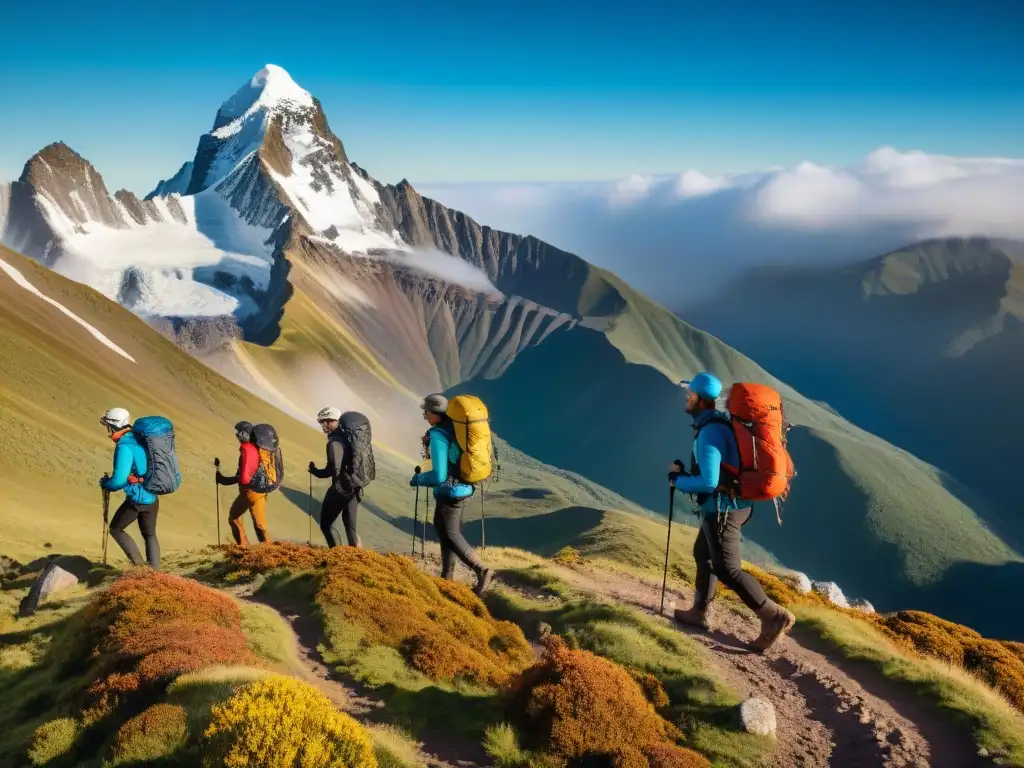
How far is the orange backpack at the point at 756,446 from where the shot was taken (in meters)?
13.3

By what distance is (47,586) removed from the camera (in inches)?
655

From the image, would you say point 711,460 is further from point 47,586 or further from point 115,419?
point 47,586

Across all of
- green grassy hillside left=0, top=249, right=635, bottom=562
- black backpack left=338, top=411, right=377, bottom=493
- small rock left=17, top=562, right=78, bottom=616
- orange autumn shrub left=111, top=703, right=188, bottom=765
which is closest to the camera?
orange autumn shrub left=111, top=703, right=188, bottom=765

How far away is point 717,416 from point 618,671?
16.5 ft

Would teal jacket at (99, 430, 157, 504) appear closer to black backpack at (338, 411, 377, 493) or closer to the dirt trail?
the dirt trail

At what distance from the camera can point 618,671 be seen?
38.0ft

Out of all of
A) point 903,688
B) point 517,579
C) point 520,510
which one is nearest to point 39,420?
point 517,579

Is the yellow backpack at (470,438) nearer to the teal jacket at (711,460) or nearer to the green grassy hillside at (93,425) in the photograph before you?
the teal jacket at (711,460)

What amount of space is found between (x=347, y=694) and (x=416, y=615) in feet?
9.46

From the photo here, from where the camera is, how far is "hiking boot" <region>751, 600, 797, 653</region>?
46.6 ft

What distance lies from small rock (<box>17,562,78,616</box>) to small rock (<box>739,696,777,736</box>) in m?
15.0

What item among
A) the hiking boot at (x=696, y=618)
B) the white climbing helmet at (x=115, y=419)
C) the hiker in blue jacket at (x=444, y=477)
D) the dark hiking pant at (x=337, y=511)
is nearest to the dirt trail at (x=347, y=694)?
the hiker in blue jacket at (x=444, y=477)

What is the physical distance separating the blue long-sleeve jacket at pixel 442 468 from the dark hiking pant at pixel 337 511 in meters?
3.65

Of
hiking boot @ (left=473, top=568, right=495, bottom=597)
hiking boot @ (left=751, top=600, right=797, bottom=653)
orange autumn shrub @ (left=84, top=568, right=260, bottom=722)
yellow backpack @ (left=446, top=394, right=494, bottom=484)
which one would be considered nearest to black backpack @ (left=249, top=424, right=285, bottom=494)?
orange autumn shrub @ (left=84, top=568, right=260, bottom=722)
